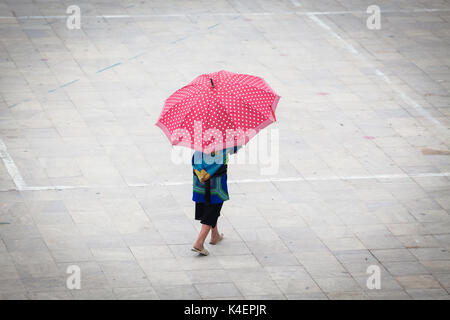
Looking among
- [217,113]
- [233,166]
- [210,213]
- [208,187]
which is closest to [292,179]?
[233,166]

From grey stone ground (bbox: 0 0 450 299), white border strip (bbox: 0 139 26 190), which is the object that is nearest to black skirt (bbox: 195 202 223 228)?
grey stone ground (bbox: 0 0 450 299)

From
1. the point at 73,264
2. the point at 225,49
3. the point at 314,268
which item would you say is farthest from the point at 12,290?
the point at 225,49

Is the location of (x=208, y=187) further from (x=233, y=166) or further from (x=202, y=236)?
(x=233, y=166)

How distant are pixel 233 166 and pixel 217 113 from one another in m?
2.96

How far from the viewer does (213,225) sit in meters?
8.59

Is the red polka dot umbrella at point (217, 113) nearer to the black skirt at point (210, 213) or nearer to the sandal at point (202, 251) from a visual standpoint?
the black skirt at point (210, 213)

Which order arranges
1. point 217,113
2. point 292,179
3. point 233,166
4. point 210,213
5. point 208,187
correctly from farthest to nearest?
point 233,166 → point 292,179 → point 210,213 → point 208,187 → point 217,113

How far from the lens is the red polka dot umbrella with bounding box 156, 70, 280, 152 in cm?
789

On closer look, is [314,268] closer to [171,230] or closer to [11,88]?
[171,230]

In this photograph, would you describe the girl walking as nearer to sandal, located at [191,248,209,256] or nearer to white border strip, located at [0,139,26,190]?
sandal, located at [191,248,209,256]

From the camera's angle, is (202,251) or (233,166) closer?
(202,251)

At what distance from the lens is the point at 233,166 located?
1084 cm

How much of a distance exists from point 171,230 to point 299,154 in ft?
9.24

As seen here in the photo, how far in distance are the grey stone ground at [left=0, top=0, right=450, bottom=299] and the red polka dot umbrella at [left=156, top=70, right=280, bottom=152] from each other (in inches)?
59.4
